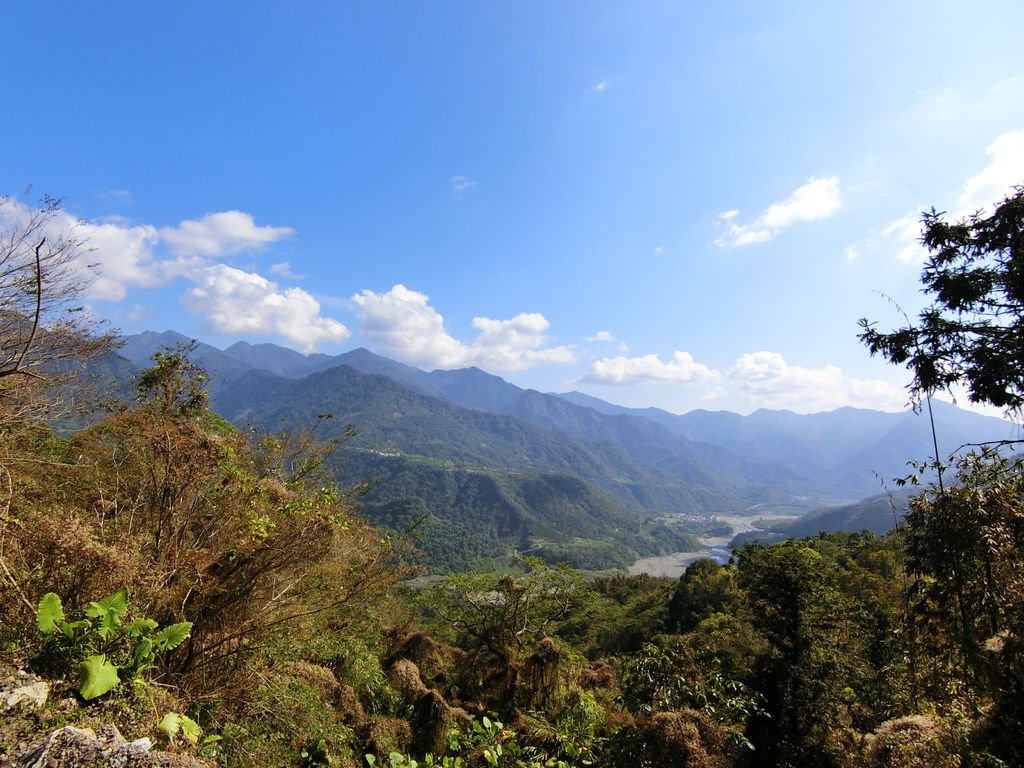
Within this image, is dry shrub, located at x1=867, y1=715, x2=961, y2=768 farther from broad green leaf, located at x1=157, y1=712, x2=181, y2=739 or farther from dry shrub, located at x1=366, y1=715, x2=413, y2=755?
broad green leaf, located at x1=157, y1=712, x2=181, y2=739

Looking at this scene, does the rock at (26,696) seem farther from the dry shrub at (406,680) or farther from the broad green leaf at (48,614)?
the dry shrub at (406,680)

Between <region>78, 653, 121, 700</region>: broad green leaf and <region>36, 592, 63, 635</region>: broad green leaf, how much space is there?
418 mm

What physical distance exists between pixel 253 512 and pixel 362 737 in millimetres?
3805

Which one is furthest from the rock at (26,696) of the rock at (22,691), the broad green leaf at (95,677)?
the broad green leaf at (95,677)

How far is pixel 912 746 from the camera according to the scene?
166 inches

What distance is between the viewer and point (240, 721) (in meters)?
5.09

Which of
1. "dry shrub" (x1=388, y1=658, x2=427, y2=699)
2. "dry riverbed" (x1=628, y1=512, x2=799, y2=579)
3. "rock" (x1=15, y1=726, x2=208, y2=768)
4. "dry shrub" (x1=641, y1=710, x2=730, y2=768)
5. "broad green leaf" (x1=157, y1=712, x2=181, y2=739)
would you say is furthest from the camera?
"dry riverbed" (x1=628, y1=512, x2=799, y2=579)

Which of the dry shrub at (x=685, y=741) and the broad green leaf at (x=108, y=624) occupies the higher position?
the broad green leaf at (x=108, y=624)

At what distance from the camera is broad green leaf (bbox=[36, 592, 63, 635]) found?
3572mm

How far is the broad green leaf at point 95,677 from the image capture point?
3.35 meters

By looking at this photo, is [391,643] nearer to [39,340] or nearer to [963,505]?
[39,340]

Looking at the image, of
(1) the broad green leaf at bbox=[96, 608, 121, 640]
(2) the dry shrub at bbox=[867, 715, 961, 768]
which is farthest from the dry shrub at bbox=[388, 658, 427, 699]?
(2) the dry shrub at bbox=[867, 715, 961, 768]

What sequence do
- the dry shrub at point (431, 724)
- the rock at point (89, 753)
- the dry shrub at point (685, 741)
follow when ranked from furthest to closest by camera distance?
the dry shrub at point (431, 724) < the dry shrub at point (685, 741) < the rock at point (89, 753)

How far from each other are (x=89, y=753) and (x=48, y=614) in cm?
141
